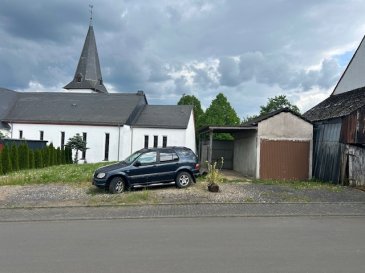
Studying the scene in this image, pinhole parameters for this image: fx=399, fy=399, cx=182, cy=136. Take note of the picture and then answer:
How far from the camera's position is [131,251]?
7.21 metres

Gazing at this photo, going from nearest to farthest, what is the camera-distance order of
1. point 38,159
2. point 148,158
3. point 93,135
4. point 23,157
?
point 148,158 → point 23,157 → point 38,159 → point 93,135

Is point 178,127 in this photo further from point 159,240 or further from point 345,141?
point 159,240

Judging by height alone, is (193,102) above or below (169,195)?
above

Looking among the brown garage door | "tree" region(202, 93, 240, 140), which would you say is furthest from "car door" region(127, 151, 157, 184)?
"tree" region(202, 93, 240, 140)

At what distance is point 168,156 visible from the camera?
16.7 meters

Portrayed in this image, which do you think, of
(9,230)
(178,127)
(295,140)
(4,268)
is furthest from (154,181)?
(178,127)

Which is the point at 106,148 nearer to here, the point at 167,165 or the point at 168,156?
the point at 168,156

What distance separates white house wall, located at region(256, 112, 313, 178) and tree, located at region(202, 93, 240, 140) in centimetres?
4027

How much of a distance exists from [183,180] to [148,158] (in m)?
1.73

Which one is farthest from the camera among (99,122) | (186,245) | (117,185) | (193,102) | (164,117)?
(193,102)

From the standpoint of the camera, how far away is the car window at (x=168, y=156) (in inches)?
653

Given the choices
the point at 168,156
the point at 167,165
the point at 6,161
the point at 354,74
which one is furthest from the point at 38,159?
the point at 354,74

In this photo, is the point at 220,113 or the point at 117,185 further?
the point at 220,113

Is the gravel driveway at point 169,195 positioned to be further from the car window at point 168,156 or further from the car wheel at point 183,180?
the car window at point 168,156
